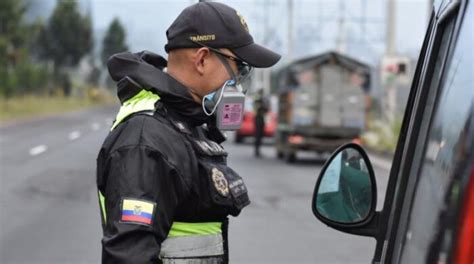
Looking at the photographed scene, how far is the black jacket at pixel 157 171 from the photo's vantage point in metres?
2.30

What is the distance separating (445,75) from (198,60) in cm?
101

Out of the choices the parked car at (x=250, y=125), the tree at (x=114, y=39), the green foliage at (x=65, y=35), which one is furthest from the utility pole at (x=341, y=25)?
the tree at (x=114, y=39)

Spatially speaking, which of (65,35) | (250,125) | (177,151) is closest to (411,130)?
(177,151)

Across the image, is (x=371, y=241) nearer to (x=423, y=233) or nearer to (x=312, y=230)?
(x=312, y=230)

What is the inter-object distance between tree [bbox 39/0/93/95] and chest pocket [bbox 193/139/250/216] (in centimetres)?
6478

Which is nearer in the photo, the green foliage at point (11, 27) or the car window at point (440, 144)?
the car window at point (440, 144)

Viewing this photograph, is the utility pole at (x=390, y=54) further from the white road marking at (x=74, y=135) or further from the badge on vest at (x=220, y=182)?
the badge on vest at (x=220, y=182)

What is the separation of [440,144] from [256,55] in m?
1.08

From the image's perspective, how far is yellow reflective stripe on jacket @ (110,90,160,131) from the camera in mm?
2535

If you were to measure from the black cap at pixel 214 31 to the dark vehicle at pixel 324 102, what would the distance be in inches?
679

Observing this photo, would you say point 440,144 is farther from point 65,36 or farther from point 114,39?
point 114,39

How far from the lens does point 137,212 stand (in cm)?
228

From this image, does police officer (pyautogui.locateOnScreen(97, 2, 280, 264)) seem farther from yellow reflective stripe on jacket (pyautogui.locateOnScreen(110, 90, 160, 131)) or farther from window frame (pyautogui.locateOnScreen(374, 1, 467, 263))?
window frame (pyautogui.locateOnScreen(374, 1, 467, 263))

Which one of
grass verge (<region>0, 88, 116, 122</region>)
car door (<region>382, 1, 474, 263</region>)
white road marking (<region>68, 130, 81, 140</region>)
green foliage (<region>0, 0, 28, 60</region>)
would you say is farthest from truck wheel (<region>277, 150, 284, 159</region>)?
green foliage (<region>0, 0, 28, 60</region>)
